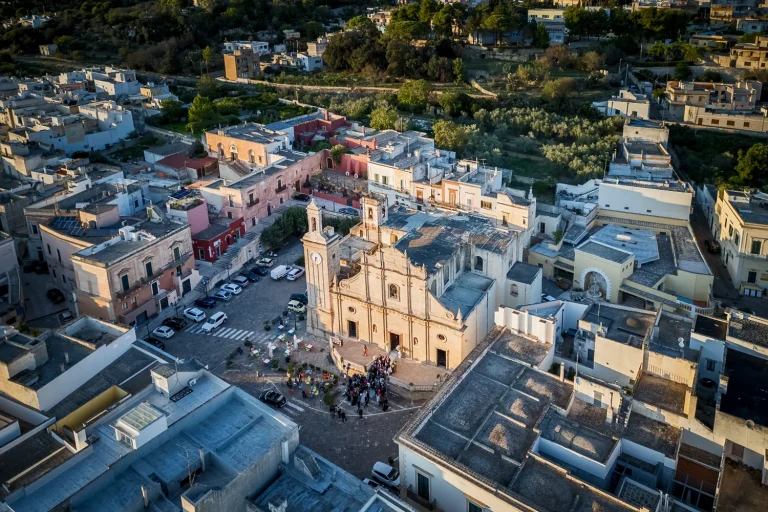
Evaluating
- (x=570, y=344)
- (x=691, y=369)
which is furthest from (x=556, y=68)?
(x=691, y=369)

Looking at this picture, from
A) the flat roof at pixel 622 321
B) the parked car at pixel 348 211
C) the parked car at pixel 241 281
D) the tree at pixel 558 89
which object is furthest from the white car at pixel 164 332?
the tree at pixel 558 89

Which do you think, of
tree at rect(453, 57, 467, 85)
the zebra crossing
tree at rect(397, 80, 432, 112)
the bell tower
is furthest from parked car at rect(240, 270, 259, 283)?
tree at rect(453, 57, 467, 85)

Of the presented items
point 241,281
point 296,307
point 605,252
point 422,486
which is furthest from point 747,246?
point 241,281

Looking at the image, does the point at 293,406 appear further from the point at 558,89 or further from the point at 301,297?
the point at 558,89

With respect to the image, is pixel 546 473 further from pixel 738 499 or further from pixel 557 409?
pixel 738 499

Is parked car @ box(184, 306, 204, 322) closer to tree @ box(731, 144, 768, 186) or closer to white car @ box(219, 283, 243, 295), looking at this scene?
white car @ box(219, 283, 243, 295)
